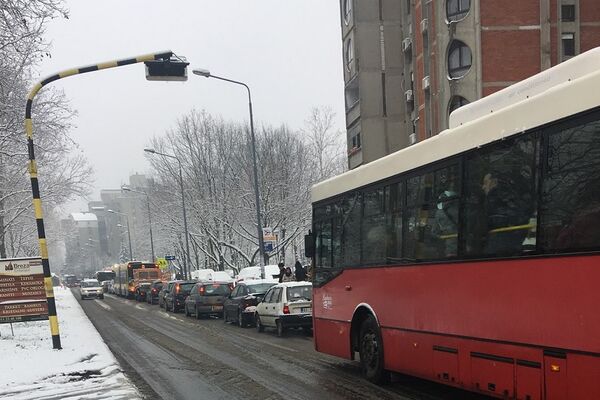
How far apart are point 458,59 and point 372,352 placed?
92.4 feet

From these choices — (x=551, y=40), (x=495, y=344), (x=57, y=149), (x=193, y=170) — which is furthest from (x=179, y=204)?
(x=495, y=344)

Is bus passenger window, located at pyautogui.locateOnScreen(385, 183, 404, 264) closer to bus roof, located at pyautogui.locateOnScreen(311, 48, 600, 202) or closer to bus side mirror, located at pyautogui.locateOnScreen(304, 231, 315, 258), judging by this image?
bus roof, located at pyautogui.locateOnScreen(311, 48, 600, 202)

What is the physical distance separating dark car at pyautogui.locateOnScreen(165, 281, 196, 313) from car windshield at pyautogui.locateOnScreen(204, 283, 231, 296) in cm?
513

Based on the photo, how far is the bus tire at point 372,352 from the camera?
842 centimetres

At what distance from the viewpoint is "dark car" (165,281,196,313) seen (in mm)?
30188

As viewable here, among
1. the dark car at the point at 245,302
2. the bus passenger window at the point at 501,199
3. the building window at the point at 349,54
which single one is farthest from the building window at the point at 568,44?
the bus passenger window at the point at 501,199

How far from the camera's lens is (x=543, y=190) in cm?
533

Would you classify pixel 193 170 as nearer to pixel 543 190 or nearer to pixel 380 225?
pixel 380 225

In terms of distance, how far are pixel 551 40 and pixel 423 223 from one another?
29867mm

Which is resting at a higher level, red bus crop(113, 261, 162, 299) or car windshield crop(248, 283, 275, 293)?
car windshield crop(248, 283, 275, 293)

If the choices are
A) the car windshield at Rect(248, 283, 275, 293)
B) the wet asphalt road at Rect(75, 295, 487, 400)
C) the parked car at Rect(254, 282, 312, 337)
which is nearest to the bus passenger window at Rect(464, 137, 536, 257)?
the wet asphalt road at Rect(75, 295, 487, 400)

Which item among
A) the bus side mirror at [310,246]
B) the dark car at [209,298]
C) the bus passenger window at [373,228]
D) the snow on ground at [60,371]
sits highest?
the bus passenger window at [373,228]

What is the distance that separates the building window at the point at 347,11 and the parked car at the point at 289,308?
101 feet

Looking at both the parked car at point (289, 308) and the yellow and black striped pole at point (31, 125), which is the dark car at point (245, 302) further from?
the yellow and black striped pole at point (31, 125)
